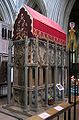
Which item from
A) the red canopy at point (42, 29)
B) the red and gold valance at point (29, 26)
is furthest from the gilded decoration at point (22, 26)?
the red canopy at point (42, 29)

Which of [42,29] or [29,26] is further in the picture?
[42,29]

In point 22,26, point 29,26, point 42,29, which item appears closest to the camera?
point 29,26

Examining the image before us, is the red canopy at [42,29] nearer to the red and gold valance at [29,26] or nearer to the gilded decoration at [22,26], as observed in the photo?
the red and gold valance at [29,26]

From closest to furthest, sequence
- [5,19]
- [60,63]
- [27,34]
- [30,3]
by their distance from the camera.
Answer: [27,34] → [60,63] → [5,19] → [30,3]

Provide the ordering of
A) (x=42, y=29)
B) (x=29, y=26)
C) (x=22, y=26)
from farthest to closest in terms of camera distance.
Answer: (x=42, y=29) < (x=22, y=26) < (x=29, y=26)

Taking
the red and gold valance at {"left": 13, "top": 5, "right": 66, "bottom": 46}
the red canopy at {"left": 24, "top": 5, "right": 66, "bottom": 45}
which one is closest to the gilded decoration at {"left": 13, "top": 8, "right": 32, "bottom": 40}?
the red and gold valance at {"left": 13, "top": 5, "right": 66, "bottom": 46}

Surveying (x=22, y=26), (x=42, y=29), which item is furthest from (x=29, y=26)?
(x=42, y=29)

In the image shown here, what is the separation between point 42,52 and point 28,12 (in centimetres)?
105

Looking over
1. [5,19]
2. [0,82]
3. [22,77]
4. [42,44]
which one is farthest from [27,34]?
[5,19]

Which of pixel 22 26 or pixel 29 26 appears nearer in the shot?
pixel 29 26

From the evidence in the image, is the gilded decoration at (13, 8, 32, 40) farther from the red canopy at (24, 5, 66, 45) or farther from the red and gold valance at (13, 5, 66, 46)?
the red canopy at (24, 5, 66, 45)

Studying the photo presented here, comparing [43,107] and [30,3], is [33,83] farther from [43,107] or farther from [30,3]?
[30,3]

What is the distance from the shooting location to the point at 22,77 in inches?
180

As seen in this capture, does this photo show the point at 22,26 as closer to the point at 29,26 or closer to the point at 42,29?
the point at 29,26
